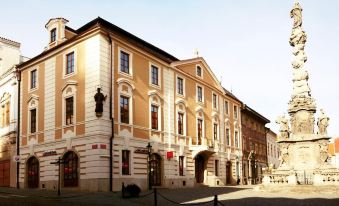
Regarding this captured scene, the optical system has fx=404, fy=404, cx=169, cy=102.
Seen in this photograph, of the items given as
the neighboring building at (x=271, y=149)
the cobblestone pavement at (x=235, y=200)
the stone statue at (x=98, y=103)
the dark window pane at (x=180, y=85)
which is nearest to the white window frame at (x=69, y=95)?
the stone statue at (x=98, y=103)

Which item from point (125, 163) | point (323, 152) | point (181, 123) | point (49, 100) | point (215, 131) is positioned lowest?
point (125, 163)

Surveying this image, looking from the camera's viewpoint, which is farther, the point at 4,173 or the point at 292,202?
the point at 4,173

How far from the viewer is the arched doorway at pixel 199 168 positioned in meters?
37.2

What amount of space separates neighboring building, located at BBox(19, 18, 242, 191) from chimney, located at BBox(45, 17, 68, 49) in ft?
0.24

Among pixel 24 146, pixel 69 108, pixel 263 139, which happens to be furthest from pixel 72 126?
pixel 263 139

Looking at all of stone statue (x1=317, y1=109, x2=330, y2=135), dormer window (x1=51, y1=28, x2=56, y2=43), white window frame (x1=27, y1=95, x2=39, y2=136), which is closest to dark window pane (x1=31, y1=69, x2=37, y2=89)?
white window frame (x1=27, y1=95, x2=39, y2=136)

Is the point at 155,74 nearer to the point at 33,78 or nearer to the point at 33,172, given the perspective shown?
the point at 33,78

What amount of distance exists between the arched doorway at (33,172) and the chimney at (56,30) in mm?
8837

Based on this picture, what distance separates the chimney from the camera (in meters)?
30.0

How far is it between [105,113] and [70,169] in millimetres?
4657

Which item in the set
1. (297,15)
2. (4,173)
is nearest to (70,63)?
(4,173)

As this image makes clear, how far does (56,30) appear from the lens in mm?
30281

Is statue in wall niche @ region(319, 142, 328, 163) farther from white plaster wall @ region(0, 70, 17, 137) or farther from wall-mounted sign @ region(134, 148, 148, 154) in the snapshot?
white plaster wall @ region(0, 70, 17, 137)

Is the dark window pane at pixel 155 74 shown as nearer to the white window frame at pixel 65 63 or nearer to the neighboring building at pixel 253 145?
the white window frame at pixel 65 63
